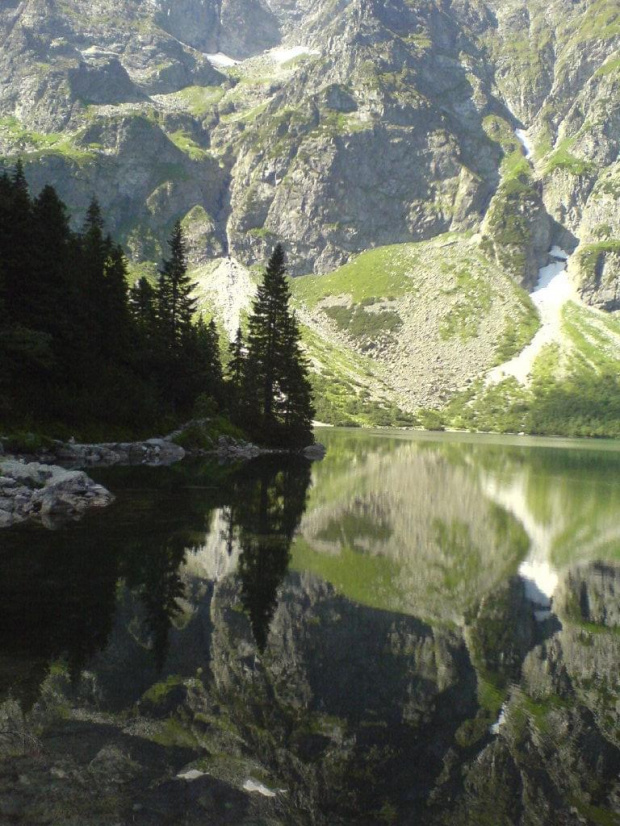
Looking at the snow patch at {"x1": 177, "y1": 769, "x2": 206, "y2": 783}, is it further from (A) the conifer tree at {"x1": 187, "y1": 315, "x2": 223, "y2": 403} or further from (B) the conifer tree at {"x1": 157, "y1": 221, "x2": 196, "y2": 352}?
(B) the conifer tree at {"x1": 157, "y1": 221, "x2": 196, "y2": 352}

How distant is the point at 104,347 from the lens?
5562 centimetres

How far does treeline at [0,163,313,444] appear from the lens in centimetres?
4269

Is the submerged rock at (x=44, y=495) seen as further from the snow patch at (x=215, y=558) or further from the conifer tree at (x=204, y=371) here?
the conifer tree at (x=204, y=371)

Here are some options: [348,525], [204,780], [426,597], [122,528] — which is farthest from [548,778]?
[348,525]

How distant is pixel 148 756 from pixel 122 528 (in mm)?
15777

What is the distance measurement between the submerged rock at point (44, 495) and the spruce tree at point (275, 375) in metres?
45.3

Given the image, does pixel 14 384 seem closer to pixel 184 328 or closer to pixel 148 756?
pixel 184 328

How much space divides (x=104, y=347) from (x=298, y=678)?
48.8 metres

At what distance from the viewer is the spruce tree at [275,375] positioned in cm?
7519

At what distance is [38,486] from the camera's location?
27.4m

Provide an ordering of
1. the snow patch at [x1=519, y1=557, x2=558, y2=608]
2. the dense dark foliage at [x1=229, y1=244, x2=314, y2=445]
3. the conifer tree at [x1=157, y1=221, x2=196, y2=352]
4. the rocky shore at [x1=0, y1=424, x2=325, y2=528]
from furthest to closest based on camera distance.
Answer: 1. the dense dark foliage at [x1=229, y1=244, x2=314, y2=445]
2. the conifer tree at [x1=157, y1=221, x2=196, y2=352]
3. the rocky shore at [x1=0, y1=424, x2=325, y2=528]
4. the snow patch at [x1=519, y1=557, x2=558, y2=608]

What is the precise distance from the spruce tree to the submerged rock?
1783 inches

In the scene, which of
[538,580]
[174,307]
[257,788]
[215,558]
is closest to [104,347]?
[174,307]

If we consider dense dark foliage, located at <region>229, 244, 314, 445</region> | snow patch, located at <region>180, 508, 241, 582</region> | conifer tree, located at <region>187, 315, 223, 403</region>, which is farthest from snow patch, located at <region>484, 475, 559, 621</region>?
conifer tree, located at <region>187, 315, 223, 403</region>
